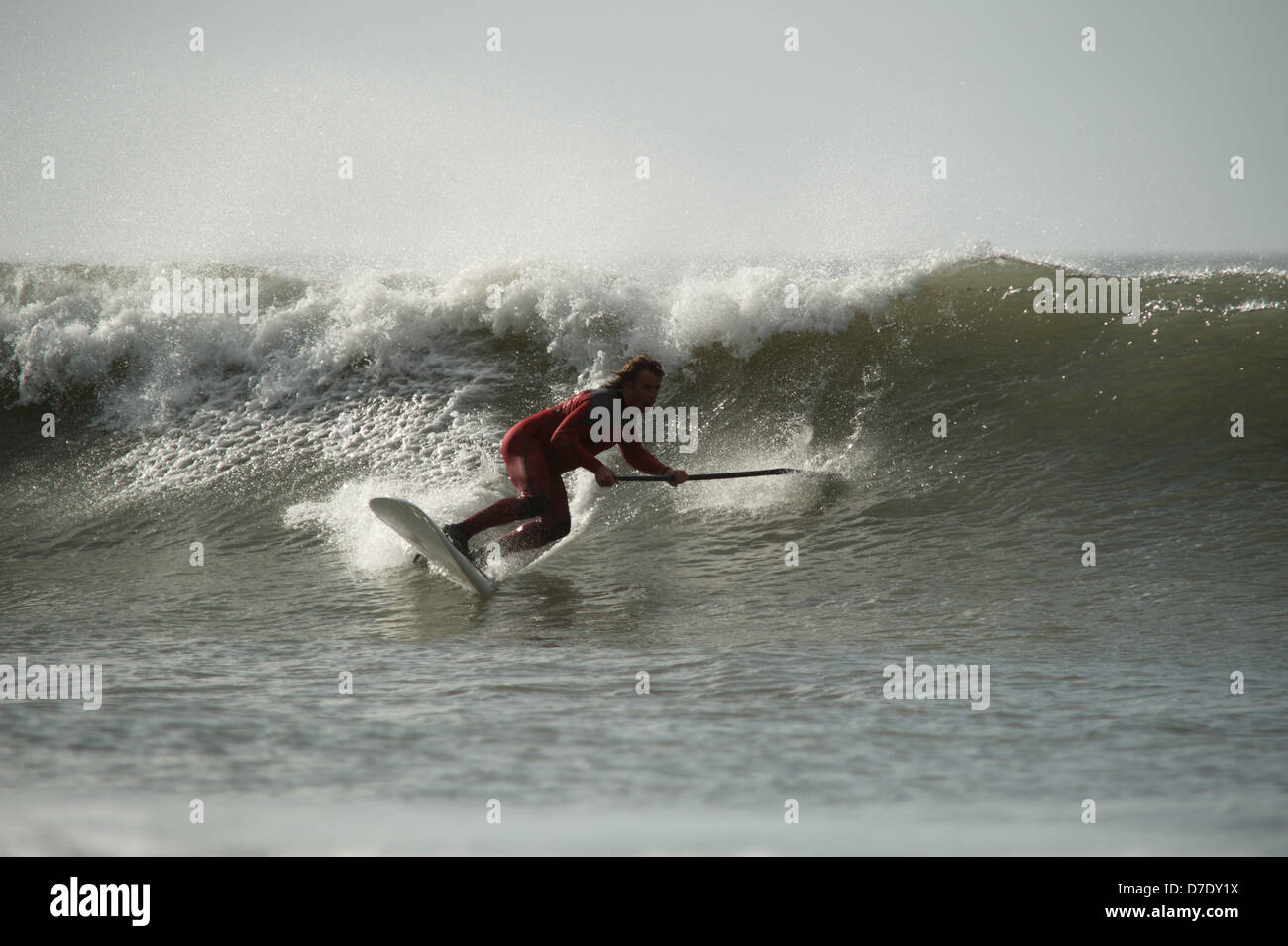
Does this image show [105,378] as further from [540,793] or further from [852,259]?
[540,793]

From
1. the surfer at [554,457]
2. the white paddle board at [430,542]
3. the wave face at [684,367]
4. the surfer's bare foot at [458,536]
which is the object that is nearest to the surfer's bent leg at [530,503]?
the surfer at [554,457]

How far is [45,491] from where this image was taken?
8.19 m

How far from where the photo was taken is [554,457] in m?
5.78

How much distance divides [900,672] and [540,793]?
161 cm

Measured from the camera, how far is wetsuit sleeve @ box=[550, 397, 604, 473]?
18.3 ft

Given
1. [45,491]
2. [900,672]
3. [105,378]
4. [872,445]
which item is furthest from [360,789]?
[105,378]

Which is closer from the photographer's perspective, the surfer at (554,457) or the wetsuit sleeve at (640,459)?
the surfer at (554,457)

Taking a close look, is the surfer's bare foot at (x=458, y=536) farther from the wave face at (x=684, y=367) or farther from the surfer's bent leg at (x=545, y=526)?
the wave face at (x=684, y=367)

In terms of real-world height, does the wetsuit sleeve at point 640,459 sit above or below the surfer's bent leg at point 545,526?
above

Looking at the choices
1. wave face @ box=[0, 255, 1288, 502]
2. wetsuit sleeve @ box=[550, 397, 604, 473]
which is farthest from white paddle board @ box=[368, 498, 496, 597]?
wave face @ box=[0, 255, 1288, 502]

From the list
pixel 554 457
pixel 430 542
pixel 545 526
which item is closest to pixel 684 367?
pixel 554 457

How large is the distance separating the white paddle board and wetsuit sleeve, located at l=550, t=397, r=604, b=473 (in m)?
0.81

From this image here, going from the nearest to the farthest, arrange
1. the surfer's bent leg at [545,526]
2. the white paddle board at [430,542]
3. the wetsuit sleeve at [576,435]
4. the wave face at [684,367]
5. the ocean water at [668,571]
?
the ocean water at [668,571] → the white paddle board at [430,542] → the wetsuit sleeve at [576,435] → the surfer's bent leg at [545,526] → the wave face at [684,367]

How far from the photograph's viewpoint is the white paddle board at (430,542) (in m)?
5.24
